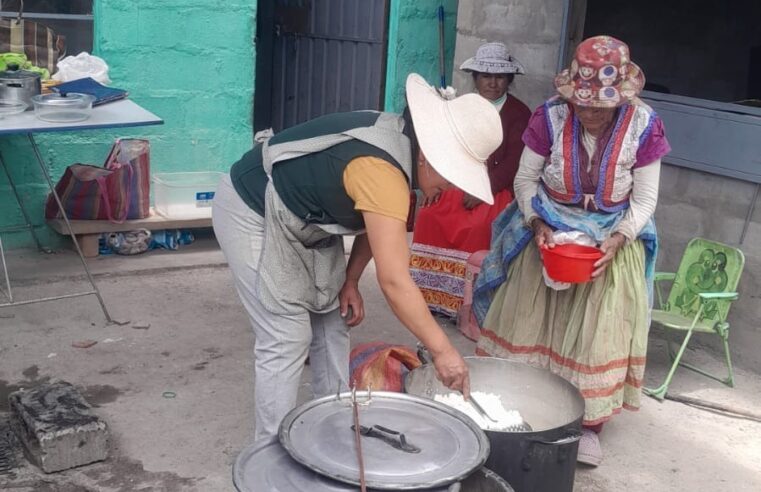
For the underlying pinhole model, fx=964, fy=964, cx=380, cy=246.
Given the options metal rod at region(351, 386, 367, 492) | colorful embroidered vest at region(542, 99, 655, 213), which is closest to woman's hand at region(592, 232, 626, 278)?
colorful embroidered vest at region(542, 99, 655, 213)

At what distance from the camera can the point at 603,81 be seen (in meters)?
3.76

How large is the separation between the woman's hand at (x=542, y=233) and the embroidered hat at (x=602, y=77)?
0.55 m

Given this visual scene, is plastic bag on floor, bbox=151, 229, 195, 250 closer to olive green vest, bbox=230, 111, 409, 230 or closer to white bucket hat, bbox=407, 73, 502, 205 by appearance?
olive green vest, bbox=230, 111, 409, 230

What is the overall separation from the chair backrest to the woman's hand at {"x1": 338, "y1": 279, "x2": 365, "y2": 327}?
2190 millimetres

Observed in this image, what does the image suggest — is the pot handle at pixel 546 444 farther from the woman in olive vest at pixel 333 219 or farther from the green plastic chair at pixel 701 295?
the green plastic chair at pixel 701 295

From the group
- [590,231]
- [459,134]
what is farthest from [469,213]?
[459,134]

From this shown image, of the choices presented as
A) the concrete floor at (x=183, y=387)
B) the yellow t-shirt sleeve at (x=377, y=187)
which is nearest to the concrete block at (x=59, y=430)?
the concrete floor at (x=183, y=387)

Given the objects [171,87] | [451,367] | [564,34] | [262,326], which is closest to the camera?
[451,367]

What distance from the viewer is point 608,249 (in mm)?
3930

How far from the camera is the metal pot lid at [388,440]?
237cm

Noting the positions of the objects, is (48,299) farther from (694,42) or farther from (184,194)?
(694,42)

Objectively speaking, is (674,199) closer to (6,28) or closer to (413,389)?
(413,389)

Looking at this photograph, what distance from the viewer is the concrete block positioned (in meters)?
3.72

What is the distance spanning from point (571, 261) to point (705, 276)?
5.09 feet
